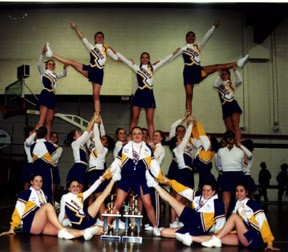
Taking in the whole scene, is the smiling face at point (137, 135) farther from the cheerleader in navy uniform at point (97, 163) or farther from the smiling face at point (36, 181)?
the smiling face at point (36, 181)

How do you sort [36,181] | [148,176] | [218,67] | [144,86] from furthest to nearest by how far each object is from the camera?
1. [218,67]
2. [144,86]
3. [148,176]
4. [36,181]

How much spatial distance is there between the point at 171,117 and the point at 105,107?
2108 millimetres

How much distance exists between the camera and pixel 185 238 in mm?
4234

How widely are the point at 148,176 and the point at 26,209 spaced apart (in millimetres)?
1433

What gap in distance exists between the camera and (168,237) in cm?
467

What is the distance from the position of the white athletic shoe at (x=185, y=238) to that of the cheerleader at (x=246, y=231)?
140 millimetres

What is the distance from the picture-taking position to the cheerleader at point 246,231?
4195 millimetres

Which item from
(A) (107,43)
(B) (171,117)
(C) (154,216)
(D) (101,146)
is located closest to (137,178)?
(C) (154,216)

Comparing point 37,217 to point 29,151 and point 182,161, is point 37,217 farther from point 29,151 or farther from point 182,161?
point 182,161

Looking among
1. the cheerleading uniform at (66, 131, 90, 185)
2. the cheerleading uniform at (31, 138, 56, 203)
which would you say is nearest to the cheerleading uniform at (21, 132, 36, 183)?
the cheerleading uniform at (31, 138, 56, 203)

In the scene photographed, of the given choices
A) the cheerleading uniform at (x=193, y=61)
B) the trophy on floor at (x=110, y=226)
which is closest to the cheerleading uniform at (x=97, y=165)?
the trophy on floor at (x=110, y=226)

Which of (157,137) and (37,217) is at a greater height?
(157,137)

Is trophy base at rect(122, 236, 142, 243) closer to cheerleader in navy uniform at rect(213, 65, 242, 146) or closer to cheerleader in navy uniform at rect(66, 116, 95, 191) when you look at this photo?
cheerleader in navy uniform at rect(66, 116, 95, 191)

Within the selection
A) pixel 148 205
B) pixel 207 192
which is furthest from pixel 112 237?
pixel 207 192
